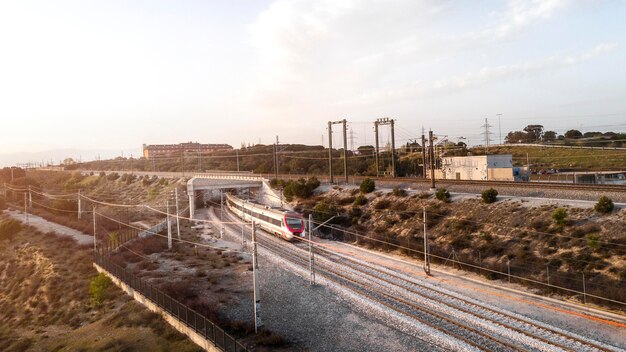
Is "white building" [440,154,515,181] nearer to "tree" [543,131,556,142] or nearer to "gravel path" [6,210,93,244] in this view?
"gravel path" [6,210,93,244]

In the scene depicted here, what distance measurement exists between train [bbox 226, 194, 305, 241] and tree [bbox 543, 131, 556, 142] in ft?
389

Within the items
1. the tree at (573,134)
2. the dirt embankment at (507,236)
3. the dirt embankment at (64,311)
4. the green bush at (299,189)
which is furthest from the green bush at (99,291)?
the tree at (573,134)

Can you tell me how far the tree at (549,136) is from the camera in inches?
5301

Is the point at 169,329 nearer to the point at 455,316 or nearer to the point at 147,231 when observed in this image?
the point at 455,316

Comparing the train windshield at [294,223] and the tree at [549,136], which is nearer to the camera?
the train windshield at [294,223]

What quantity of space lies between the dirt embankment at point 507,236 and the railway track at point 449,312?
5696mm

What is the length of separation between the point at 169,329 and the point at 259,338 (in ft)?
20.8

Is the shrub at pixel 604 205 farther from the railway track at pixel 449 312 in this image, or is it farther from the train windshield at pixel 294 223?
the train windshield at pixel 294 223

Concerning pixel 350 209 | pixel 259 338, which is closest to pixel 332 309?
pixel 259 338

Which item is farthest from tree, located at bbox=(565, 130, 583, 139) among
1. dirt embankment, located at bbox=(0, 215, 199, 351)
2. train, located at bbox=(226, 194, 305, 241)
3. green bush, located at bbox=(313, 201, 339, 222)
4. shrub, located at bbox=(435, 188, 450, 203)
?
dirt embankment, located at bbox=(0, 215, 199, 351)

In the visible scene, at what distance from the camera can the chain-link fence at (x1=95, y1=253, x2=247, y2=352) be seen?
19.0 meters

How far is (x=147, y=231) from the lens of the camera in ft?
154

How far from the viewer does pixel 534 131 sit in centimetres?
14438

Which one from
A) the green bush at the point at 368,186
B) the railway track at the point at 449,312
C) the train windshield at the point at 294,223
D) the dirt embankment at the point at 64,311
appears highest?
the green bush at the point at 368,186
